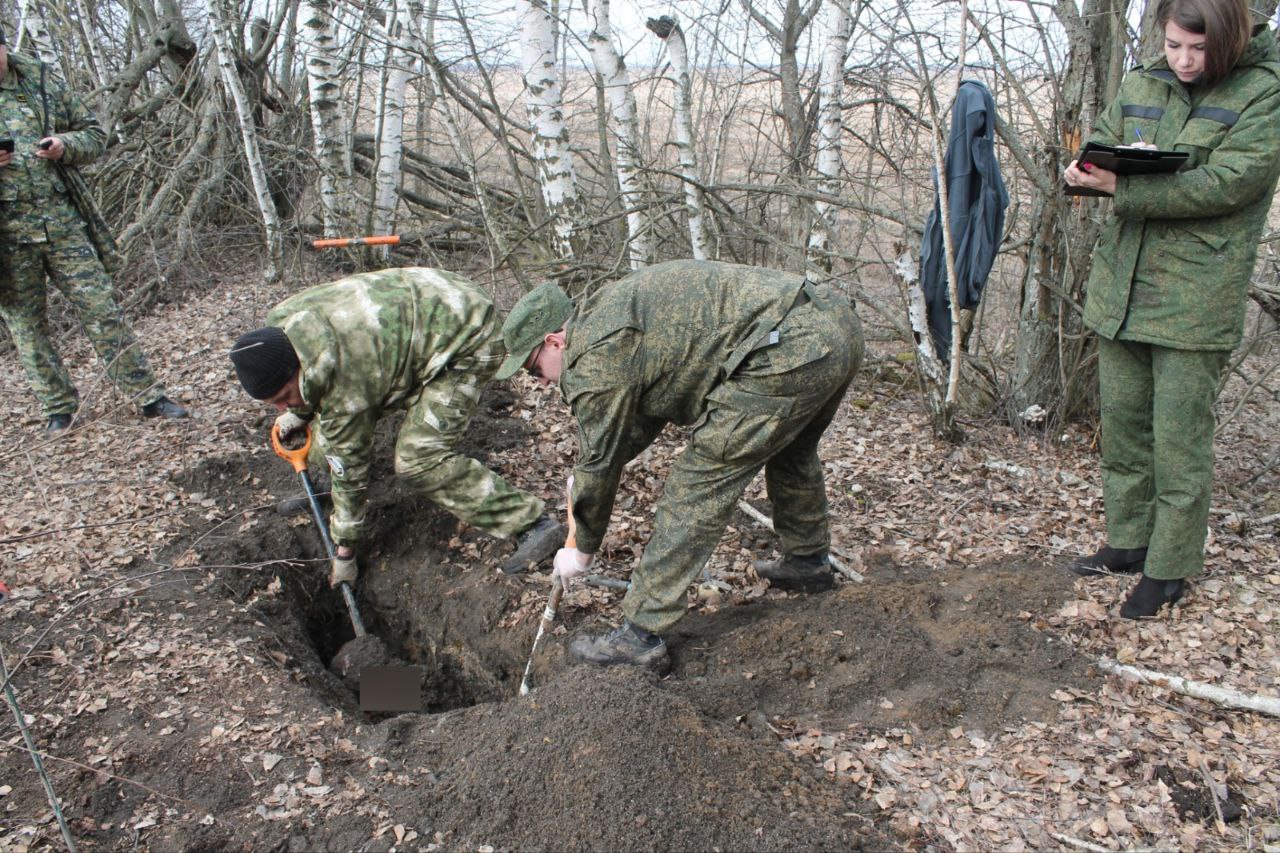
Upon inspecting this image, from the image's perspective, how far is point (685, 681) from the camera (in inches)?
132

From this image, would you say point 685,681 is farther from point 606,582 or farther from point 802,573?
point 802,573

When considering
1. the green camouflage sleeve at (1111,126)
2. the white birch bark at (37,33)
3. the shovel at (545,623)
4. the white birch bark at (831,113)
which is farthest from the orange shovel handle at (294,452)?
the white birch bark at (37,33)

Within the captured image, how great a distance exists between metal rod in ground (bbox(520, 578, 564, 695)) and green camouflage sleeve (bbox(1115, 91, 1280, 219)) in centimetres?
254

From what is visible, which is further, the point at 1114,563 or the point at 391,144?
the point at 391,144

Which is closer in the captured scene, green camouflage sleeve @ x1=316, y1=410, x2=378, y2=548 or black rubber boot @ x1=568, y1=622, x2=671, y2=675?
black rubber boot @ x1=568, y1=622, x2=671, y2=675

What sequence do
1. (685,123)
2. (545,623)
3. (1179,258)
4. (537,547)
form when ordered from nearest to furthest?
(1179,258) → (545,623) → (537,547) → (685,123)

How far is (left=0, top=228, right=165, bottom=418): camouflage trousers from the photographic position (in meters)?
5.04

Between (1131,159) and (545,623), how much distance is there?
2.76 metres

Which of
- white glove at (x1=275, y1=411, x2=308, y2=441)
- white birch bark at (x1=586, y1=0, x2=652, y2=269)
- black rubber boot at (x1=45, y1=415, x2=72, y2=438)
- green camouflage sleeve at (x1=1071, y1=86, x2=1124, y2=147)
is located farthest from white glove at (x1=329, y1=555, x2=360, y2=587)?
green camouflage sleeve at (x1=1071, y1=86, x2=1124, y2=147)

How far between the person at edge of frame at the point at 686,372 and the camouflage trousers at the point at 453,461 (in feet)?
3.49

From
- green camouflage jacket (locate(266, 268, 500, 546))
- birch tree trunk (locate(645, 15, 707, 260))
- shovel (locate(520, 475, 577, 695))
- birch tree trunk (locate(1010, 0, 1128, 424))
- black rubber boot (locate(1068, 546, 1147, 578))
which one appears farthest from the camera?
birch tree trunk (locate(645, 15, 707, 260))

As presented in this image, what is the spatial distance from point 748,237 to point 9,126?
4.67m

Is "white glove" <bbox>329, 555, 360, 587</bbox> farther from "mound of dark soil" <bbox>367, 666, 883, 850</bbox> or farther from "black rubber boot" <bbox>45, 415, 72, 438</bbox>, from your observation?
"black rubber boot" <bbox>45, 415, 72, 438</bbox>

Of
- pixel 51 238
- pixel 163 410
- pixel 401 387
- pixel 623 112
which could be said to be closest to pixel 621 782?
pixel 401 387
